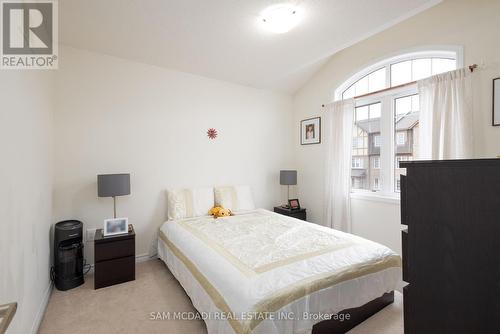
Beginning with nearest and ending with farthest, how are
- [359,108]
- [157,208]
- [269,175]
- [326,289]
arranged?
[326,289] < [157,208] < [359,108] < [269,175]

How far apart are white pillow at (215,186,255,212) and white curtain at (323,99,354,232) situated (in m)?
1.27

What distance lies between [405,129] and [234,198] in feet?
8.23

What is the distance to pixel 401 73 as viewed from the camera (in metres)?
3.00

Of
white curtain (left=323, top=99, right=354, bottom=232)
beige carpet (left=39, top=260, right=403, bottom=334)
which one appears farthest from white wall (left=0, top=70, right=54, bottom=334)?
white curtain (left=323, top=99, right=354, bottom=232)

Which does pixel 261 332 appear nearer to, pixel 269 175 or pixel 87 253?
pixel 87 253

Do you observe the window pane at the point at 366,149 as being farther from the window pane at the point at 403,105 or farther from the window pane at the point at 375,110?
the window pane at the point at 403,105

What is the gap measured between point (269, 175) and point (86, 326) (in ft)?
10.2

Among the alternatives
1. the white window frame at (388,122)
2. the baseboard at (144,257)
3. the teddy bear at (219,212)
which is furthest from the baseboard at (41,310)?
→ the white window frame at (388,122)

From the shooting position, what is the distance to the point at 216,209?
10.5 ft

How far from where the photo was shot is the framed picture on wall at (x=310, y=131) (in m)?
3.94

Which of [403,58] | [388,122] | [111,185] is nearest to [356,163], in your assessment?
[388,122]

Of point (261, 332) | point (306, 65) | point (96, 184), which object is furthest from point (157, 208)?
point (306, 65)

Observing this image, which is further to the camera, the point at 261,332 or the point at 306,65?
the point at 306,65

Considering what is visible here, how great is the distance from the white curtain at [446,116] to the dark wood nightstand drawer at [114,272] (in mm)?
3536
